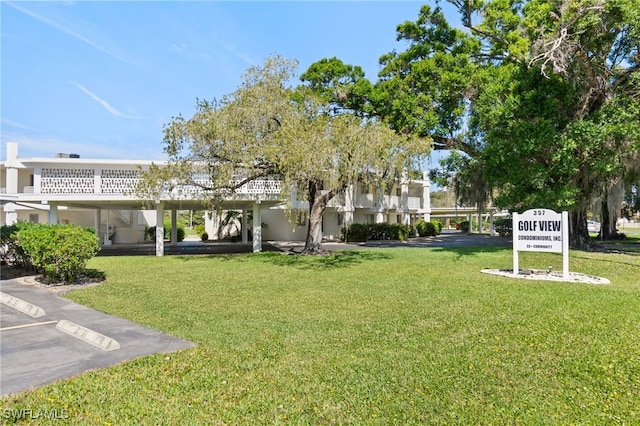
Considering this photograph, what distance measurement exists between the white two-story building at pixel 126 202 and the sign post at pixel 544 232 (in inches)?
212

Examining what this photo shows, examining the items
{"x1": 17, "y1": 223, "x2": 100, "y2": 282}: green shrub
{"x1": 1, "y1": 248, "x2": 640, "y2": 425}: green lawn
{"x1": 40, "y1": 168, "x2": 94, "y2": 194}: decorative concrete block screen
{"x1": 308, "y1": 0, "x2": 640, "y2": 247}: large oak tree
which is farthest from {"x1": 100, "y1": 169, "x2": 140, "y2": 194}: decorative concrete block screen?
{"x1": 308, "y1": 0, "x2": 640, "y2": 247}: large oak tree

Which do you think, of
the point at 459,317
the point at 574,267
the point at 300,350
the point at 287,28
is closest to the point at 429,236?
the point at 574,267

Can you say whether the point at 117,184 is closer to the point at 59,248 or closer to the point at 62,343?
the point at 59,248

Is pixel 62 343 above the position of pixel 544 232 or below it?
below

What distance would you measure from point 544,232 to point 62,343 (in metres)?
11.0

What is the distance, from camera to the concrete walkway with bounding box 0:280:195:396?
4261 mm

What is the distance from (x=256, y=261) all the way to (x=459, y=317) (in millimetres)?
10214

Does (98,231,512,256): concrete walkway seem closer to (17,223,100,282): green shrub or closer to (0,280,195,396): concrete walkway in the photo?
(17,223,100,282): green shrub

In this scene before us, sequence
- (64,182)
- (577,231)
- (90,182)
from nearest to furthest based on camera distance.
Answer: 1. (64,182)
2. (90,182)
3. (577,231)

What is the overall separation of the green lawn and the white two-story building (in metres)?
8.53

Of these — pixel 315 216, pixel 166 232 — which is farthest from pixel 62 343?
pixel 166 232

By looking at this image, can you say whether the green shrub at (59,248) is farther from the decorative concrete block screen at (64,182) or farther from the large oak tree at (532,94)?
the large oak tree at (532,94)

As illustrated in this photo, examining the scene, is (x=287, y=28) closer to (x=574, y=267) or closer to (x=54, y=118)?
(x=54, y=118)

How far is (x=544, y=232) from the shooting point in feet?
34.6
